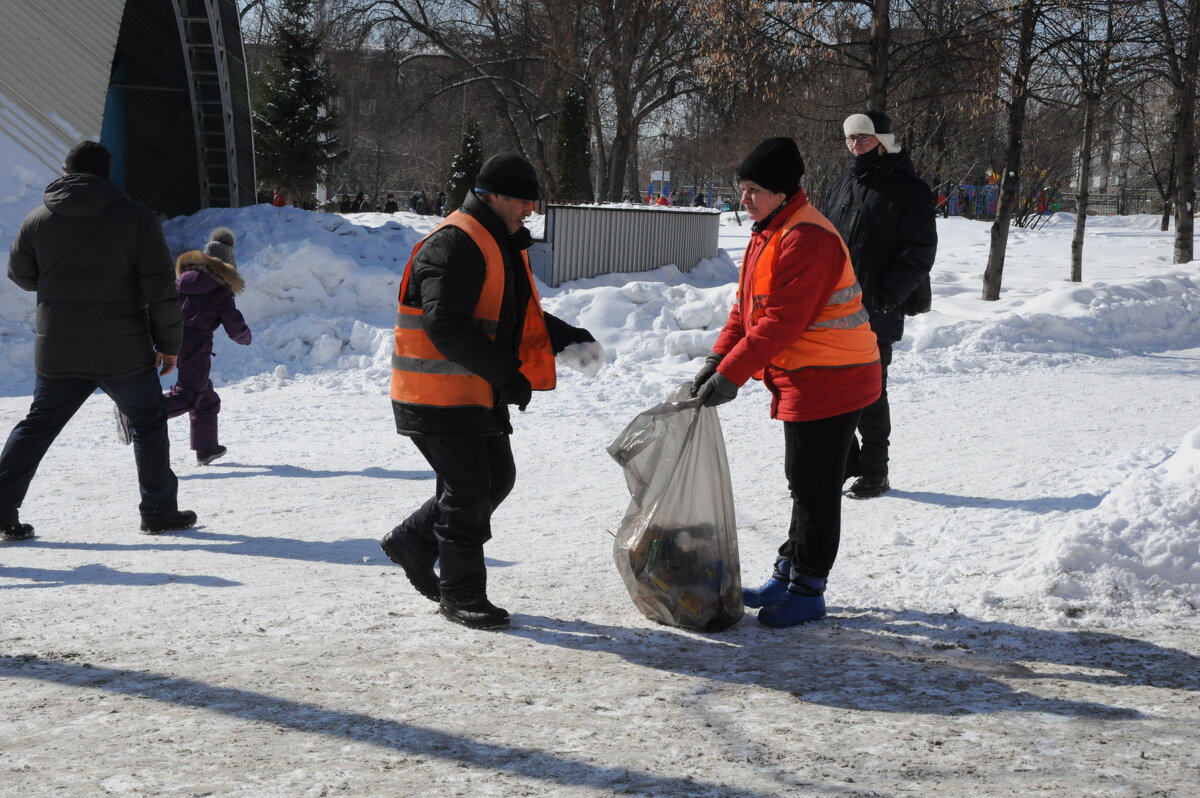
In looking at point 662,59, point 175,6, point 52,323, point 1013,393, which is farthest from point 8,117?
point 662,59

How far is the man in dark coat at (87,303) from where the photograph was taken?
4.95 m

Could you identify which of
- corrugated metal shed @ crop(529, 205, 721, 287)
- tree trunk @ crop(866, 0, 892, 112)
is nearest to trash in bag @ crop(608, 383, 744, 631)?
tree trunk @ crop(866, 0, 892, 112)

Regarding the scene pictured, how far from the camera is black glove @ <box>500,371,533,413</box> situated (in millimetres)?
3697

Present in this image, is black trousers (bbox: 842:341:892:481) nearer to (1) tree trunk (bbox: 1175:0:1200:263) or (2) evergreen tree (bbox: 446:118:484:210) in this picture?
(1) tree trunk (bbox: 1175:0:1200:263)

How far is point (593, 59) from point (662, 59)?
1936 millimetres

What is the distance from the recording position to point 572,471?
6.71 meters

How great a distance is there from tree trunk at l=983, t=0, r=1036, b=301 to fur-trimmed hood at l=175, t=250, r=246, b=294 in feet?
32.7

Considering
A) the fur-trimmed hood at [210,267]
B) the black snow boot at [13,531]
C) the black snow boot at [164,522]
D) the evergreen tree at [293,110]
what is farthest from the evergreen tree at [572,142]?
the black snow boot at [13,531]

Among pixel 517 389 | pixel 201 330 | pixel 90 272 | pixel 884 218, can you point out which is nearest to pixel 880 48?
pixel 884 218

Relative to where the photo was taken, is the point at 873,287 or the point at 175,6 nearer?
the point at 873,287

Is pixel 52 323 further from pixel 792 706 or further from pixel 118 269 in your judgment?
pixel 792 706

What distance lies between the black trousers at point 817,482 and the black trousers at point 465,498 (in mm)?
959

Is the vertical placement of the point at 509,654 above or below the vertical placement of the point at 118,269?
below

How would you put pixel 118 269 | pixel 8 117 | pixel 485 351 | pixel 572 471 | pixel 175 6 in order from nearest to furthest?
pixel 485 351 < pixel 118 269 < pixel 572 471 < pixel 8 117 < pixel 175 6
